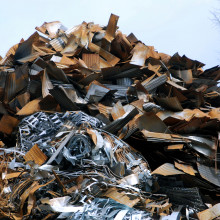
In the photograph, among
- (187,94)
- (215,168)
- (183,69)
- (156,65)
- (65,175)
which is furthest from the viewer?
(183,69)

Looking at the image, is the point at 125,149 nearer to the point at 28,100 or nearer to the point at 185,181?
the point at 185,181

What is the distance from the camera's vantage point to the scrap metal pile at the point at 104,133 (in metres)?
2.11

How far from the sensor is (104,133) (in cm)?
260

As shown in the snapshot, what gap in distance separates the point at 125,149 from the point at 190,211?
26.7 inches

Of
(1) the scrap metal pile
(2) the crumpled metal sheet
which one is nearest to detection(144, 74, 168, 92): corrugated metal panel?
(1) the scrap metal pile

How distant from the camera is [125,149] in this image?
2590 millimetres

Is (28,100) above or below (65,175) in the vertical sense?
above

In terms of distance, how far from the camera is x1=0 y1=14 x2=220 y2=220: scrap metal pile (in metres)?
2.11

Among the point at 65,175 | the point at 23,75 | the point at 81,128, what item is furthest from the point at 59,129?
the point at 23,75

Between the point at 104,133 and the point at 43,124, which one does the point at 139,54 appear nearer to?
the point at 104,133

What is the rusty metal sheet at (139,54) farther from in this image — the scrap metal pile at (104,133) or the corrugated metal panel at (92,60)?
the corrugated metal panel at (92,60)

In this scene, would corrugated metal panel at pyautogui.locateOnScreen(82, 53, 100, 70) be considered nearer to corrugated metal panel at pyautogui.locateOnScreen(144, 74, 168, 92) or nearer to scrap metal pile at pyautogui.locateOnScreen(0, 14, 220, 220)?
scrap metal pile at pyautogui.locateOnScreen(0, 14, 220, 220)

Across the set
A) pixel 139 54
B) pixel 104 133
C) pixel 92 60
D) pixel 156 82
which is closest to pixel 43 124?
pixel 104 133

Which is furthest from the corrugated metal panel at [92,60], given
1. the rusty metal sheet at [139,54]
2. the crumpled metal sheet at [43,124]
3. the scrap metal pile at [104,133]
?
the crumpled metal sheet at [43,124]
